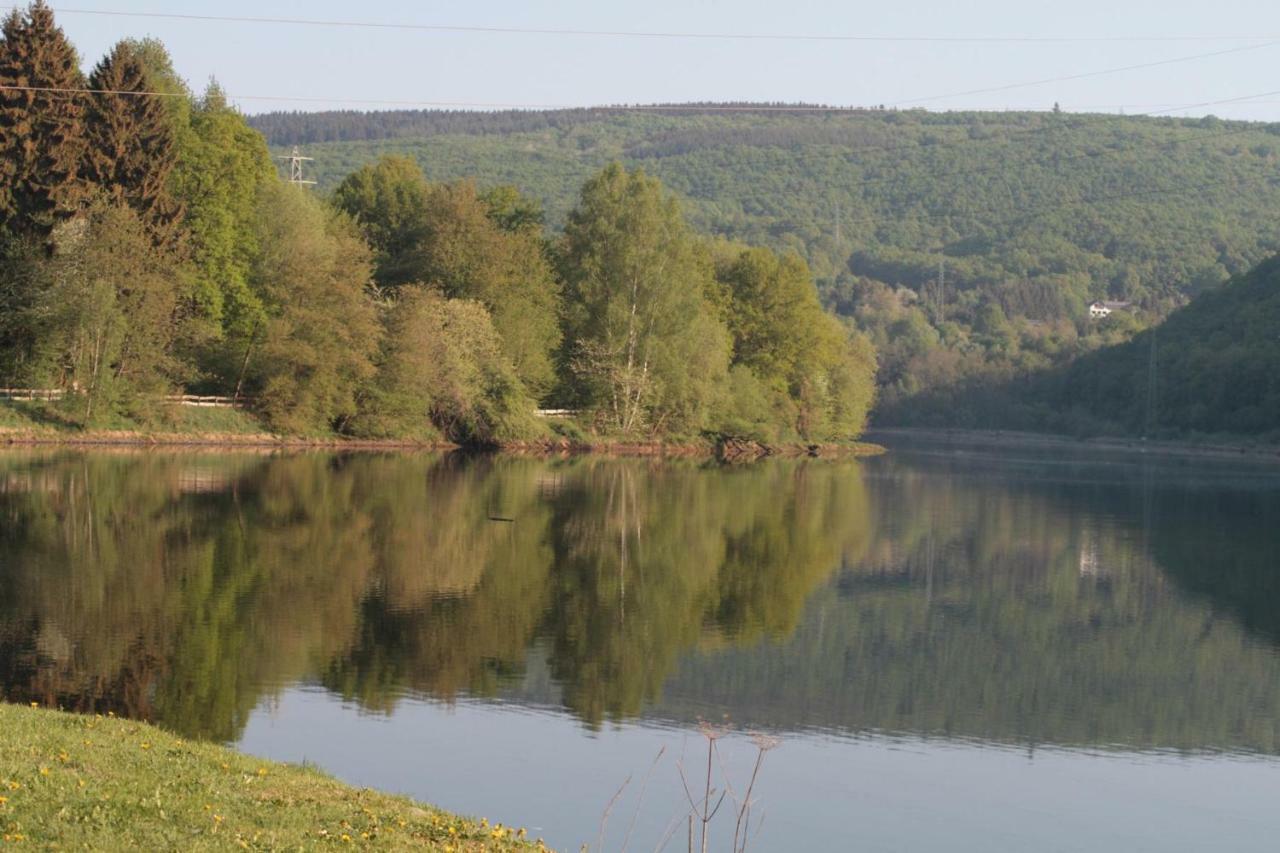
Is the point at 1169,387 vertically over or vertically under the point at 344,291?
under

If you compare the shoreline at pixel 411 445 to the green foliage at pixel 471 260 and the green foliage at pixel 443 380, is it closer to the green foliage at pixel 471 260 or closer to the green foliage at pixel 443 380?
the green foliage at pixel 443 380

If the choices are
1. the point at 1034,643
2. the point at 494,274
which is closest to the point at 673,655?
the point at 1034,643

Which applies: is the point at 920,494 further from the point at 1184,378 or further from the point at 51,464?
the point at 1184,378

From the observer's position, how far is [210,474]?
46.6m

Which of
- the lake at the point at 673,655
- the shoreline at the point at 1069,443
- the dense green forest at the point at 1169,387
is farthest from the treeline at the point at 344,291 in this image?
the dense green forest at the point at 1169,387

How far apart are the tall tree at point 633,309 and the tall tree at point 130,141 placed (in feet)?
68.9

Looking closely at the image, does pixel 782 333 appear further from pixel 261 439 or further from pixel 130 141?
pixel 130 141

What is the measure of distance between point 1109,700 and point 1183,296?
164 meters

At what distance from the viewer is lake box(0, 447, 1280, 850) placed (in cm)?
1533

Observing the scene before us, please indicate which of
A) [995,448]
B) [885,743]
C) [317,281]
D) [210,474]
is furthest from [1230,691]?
[995,448]

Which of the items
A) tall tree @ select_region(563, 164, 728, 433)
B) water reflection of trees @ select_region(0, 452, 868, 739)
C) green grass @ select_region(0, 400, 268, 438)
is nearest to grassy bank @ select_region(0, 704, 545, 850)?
water reflection of trees @ select_region(0, 452, 868, 739)

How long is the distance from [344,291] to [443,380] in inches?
242

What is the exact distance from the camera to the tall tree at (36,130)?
5538 cm

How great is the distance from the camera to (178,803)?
10.7 meters
